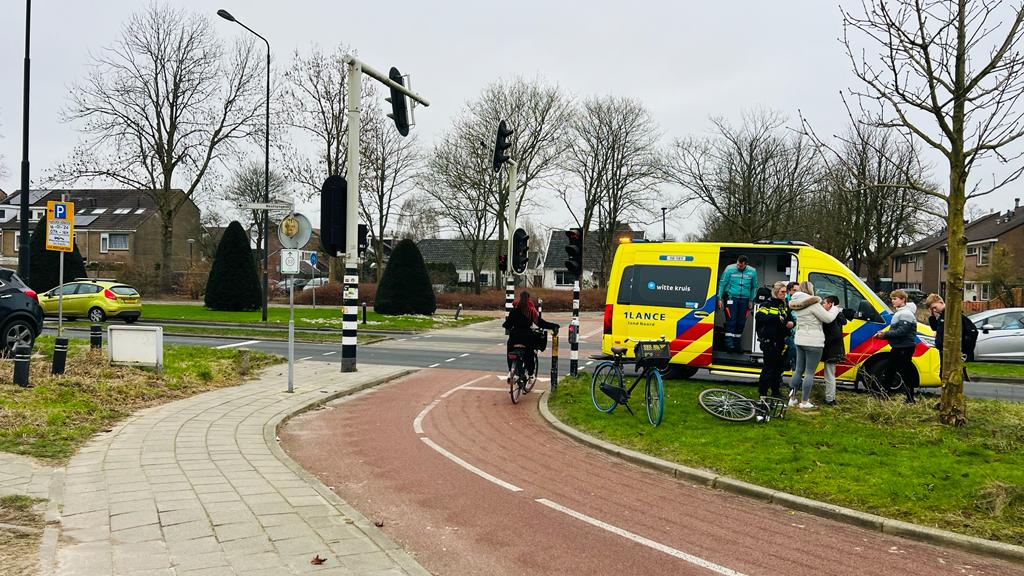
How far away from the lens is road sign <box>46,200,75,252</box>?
14.5m

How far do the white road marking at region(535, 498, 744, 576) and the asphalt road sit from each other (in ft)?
26.6

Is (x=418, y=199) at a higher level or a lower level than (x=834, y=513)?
higher

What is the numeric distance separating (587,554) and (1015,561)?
2.85 meters

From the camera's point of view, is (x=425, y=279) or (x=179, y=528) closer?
(x=179, y=528)

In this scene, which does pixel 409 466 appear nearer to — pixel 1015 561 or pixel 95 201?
pixel 1015 561

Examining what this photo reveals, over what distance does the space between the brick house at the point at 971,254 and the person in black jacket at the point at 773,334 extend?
4146 centimetres

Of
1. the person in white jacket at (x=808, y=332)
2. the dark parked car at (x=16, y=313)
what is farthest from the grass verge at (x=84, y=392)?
the person in white jacket at (x=808, y=332)

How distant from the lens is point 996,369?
1695 cm

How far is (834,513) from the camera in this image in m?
5.66

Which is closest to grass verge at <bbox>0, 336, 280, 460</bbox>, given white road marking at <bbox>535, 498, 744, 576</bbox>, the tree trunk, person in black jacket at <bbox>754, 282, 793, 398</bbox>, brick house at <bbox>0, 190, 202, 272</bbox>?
white road marking at <bbox>535, 498, 744, 576</bbox>

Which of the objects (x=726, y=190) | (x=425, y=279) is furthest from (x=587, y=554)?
(x=726, y=190)

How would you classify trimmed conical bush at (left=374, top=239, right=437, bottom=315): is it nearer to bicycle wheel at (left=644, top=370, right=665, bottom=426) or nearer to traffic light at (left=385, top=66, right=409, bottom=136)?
traffic light at (left=385, top=66, right=409, bottom=136)

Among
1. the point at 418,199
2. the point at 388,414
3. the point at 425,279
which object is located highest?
the point at 418,199

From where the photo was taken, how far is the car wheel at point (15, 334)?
41.1 ft
